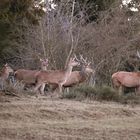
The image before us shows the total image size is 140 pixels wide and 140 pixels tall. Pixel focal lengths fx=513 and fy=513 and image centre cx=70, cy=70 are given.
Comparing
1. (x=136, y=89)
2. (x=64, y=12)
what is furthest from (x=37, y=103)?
(x=64, y=12)

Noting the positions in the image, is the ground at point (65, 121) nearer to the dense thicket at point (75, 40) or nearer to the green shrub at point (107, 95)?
the green shrub at point (107, 95)

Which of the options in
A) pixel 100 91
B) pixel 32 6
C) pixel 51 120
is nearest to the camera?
pixel 51 120

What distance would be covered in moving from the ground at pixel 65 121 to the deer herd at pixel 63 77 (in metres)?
A: 6.22

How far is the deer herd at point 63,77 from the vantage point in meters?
21.6

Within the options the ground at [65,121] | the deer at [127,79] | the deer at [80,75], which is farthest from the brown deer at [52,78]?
the ground at [65,121]

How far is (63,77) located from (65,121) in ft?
31.7

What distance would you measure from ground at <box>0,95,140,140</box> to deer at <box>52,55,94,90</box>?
29.8 feet

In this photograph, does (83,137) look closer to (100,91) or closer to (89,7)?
(100,91)

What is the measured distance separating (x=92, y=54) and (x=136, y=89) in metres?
5.53

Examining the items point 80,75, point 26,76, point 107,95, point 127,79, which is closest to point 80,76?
point 80,75

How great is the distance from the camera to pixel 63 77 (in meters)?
21.6

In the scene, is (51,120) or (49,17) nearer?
(51,120)

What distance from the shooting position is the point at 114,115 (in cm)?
1344

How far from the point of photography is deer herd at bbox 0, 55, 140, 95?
21641mm
